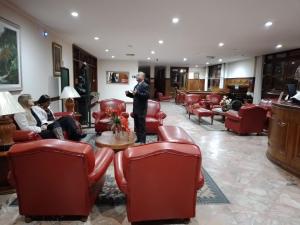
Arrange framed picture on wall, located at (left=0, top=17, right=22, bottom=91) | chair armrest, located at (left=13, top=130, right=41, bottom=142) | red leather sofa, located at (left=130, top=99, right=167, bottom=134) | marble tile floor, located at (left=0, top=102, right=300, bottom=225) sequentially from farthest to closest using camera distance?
red leather sofa, located at (left=130, top=99, right=167, bottom=134) → framed picture on wall, located at (left=0, top=17, right=22, bottom=91) → chair armrest, located at (left=13, top=130, right=41, bottom=142) → marble tile floor, located at (left=0, top=102, right=300, bottom=225)

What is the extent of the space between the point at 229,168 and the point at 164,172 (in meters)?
2.07

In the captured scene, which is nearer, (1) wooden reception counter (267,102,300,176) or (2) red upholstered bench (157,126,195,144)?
(2) red upholstered bench (157,126,195,144)

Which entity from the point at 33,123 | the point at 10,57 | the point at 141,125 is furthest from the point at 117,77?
the point at 33,123

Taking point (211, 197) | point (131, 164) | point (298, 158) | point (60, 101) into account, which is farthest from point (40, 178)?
point (60, 101)

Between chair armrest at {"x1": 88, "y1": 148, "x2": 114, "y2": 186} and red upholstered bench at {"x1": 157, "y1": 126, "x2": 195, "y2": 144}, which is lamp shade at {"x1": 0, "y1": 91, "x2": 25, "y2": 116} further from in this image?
red upholstered bench at {"x1": 157, "y1": 126, "x2": 195, "y2": 144}

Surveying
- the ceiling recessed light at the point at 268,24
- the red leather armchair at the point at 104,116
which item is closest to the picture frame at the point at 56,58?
the red leather armchair at the point at 104,116

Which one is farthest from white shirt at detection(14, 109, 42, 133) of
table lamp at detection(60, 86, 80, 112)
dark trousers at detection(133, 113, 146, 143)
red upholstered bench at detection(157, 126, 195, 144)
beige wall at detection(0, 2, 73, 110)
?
red upholstered bench at detection(157, 126, 195, 144)

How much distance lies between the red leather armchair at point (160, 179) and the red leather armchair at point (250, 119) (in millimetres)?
4018

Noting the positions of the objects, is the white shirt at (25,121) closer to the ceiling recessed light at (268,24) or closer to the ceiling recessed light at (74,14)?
the ceiling recessed light at (74,14)

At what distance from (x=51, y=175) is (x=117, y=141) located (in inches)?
58.2

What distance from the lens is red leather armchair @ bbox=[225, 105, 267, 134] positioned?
17.8 ft

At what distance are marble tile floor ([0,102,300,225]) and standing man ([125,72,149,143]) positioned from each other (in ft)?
4.28

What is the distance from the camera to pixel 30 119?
3340 millimetres

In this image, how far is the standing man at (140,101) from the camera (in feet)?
13.5
